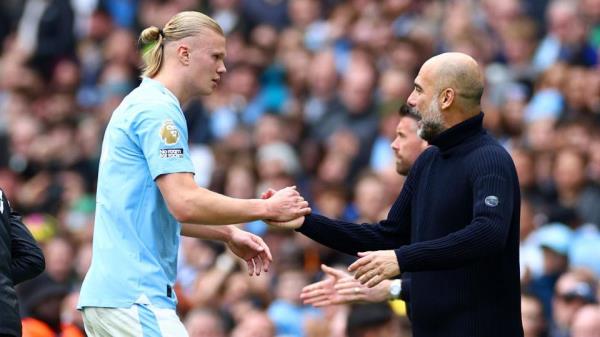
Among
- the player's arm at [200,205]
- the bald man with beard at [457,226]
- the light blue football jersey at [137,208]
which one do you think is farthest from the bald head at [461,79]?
the light blue football jersey at [137,208]

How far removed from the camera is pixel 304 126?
14.7 metres

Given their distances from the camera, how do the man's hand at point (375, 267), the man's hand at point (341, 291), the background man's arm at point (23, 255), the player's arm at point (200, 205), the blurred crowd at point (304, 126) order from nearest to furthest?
the player's arm at point (200, 205) < the man's hand at point (375, 267) < the background man's arm at point (23, 255) < the man's hand at point (341, 291) < the blurred crowd at point (304, 126)

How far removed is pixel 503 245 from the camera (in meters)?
6.45

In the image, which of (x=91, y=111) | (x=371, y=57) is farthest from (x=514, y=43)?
(x=91, y=111)

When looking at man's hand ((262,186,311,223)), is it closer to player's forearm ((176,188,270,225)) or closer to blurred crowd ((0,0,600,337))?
player's forearm ((176,188,270,225))

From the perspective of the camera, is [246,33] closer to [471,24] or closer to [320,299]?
[471,24]

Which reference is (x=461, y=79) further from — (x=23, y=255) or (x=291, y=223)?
(x=23, y=255)

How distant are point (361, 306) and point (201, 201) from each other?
10.3ft

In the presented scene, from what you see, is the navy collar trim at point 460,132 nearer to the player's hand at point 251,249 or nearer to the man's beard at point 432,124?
the man's beard at point 432,124

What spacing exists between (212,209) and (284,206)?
51 centimetres

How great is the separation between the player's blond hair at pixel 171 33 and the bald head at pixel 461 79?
1.12 m

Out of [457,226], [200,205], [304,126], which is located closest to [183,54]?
[200,205]

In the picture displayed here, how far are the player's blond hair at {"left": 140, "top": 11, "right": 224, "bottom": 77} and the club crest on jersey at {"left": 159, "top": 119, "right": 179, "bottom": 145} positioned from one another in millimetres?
442

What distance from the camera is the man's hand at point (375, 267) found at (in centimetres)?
639
